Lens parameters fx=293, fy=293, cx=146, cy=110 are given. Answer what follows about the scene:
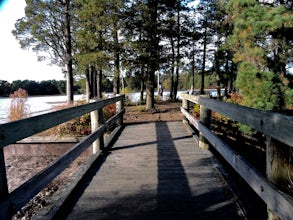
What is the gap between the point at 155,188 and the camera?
367 cm

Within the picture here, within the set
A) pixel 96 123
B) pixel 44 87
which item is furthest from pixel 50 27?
pixel 44 87

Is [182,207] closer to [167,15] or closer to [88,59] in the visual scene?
[88,59]

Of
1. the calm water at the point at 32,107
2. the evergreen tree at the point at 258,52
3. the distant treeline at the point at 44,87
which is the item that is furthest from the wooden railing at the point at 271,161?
the distant treeline at the point at 44,87

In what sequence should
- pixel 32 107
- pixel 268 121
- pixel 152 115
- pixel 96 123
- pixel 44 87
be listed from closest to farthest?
pixel 268 121
pixel 96 123
pixel 152 115
pixel 32 107
pixel 44 87

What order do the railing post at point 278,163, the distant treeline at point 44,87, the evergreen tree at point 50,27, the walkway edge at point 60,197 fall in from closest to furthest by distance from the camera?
the railing post at point 278,163 → the walkway edge at point 60,197 → the evergreen tree at point 50,27 → the distant treeline at point 44,87

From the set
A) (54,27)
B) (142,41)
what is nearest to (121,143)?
(142,41)

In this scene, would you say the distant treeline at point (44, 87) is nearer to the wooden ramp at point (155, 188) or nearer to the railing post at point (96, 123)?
the railing post at point (96, 123)

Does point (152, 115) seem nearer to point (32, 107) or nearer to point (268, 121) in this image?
point (32, 107)

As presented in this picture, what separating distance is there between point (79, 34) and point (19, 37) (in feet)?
27.3

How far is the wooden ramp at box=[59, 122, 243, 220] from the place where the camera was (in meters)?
2.96

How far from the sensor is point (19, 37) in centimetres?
2064

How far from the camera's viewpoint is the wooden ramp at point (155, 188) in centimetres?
296

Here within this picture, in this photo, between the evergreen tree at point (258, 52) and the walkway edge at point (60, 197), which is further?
the evergreen tree at point (258, 52)

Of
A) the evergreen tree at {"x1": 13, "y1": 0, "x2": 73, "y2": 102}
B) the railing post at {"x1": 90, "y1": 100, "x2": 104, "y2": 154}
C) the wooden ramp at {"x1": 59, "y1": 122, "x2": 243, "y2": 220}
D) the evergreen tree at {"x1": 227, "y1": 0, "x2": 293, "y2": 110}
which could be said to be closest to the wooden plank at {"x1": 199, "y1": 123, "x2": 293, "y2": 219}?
the wooden ramp at {"x1": 59, "y1": 122, "x2": 243, "y2": 220}
